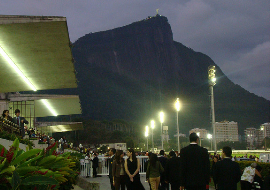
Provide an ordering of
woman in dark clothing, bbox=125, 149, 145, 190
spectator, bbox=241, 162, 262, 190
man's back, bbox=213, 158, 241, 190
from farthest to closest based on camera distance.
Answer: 1. woman in dark clothing, bbox=125, 149, 145, 190
2. spectator, bbox=241, 162, 262, 190
3. man's back, bbox=213, 158, 241, 190

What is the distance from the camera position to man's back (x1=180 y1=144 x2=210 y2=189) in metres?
5.73

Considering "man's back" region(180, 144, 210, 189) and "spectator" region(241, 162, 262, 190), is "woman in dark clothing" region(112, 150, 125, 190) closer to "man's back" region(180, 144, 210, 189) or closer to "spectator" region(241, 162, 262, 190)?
"spectator" region(241, 162, 262, 190)

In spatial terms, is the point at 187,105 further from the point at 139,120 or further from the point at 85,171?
the point at 85,171

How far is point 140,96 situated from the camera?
193m

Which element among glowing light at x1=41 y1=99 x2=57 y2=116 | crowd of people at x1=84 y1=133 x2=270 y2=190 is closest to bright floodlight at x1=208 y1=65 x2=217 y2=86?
crowd of people at x1=84 y1=133 x2=270 y2=190

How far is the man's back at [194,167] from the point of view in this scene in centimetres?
573

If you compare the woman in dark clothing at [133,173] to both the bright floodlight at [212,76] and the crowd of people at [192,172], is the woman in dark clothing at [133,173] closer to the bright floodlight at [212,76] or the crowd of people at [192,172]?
the crowd of people at [192,172]

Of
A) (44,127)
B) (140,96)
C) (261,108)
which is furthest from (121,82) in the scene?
(44,127)

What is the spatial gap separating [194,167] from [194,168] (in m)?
0.02

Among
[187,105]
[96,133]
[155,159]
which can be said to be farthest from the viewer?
[187,105]

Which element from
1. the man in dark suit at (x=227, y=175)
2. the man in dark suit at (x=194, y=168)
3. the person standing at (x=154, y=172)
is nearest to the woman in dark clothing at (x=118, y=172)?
the person standing at (x=154, y=172)

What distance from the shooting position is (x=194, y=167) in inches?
229

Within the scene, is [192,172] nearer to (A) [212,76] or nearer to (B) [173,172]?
(B) [173,172]

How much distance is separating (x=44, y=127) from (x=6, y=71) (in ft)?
86.4
